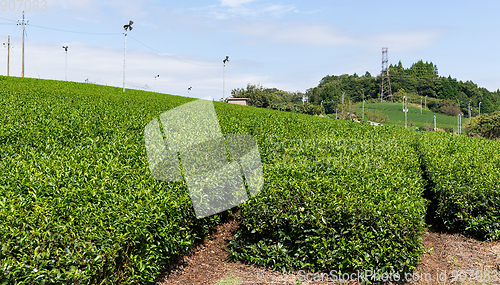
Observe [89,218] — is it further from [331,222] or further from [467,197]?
[467,197]

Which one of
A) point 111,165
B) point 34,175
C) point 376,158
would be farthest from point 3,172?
point 376,158

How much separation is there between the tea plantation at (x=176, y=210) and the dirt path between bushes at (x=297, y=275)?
19 cm

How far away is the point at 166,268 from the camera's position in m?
4.22

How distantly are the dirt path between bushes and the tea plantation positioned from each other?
0.19 metres

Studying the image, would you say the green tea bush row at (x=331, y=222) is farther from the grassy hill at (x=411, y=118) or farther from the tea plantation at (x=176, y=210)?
the grassy hill at (x=411, y=118)

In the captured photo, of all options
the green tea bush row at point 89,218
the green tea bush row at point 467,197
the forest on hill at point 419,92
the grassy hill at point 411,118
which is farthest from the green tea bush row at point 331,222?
the forest on hill at point 419,92

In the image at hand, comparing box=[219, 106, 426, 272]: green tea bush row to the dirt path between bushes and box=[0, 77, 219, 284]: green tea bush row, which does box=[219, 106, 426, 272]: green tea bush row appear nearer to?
the dirt path between bushes

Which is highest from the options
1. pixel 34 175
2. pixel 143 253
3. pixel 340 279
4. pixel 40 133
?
pixel 40 133

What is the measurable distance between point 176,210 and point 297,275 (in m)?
1.75

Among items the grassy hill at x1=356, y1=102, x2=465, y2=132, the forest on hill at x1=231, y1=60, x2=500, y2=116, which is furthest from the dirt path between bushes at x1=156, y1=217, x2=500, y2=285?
the forest on hill at x1=231, y1=60, x2=500, y2=116

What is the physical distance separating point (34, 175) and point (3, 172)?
0.54 metres

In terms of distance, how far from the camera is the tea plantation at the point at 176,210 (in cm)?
305

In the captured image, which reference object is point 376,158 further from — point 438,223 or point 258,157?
point 258,157

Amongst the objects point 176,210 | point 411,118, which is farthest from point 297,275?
point 411,118
